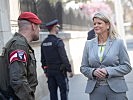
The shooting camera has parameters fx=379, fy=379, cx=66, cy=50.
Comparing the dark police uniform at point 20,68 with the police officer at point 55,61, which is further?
the police officer at point 55,61

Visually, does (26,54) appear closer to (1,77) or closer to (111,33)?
(1,77)

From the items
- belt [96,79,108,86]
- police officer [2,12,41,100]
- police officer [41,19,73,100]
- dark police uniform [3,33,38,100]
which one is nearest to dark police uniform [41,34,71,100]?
police officer [41,19,73,100]

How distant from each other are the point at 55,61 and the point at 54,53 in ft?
0.56

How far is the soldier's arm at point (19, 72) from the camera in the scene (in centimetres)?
369

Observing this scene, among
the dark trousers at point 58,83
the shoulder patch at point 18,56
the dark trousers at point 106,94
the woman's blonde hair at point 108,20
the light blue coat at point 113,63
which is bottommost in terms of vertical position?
the dark trousers at point 58,83

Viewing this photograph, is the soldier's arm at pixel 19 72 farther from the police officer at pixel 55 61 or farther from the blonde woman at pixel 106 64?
the police officer at pixel 55 61

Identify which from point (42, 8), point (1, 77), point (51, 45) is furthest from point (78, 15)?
point (1, 77)

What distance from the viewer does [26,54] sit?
3.81m

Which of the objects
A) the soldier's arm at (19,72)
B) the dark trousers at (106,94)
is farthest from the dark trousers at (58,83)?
the soldier's arm at (19,72)

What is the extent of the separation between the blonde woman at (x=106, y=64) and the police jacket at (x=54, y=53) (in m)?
2.50

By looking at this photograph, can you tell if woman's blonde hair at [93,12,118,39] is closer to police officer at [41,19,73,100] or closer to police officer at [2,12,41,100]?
police officer at [2,12,41,100]

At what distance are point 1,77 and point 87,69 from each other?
131cm

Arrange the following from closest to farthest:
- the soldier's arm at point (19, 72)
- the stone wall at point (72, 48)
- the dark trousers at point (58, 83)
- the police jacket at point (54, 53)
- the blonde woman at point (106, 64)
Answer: the soldier's arm at point (19, 72) → the blonde woman at point (106, 64) → the police jacket at point (54, 53) → the dark trousers at point (58, 83) → the stone wall at point (72, 48)

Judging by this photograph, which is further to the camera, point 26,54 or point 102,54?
point 102,54
